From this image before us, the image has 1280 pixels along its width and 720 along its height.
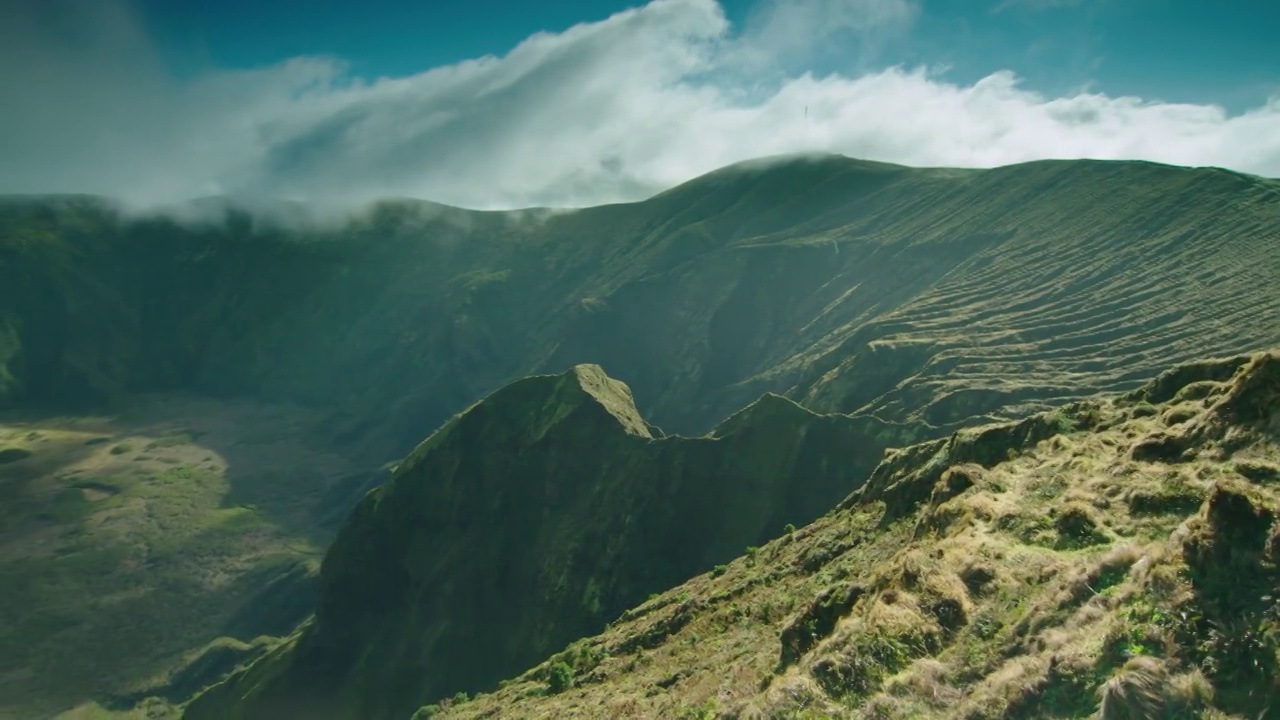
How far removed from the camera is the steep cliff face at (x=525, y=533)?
83.2m

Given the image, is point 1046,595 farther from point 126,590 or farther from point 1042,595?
point 126,590

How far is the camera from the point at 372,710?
82250 millimetres

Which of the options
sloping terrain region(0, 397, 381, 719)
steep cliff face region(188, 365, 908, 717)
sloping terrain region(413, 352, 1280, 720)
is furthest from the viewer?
sloping terrain region(0, 397, 381, 719)

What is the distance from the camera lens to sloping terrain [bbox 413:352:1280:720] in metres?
13.6

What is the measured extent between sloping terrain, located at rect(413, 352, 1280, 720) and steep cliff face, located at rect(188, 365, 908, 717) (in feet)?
158

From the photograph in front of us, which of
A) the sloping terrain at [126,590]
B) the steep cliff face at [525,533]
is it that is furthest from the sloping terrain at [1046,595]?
the sloping terrain at [126,590]

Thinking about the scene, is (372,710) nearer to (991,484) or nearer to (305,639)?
(305,639)

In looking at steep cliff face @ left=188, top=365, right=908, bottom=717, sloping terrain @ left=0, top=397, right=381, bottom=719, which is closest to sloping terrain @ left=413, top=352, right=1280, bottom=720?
steep cliff face @ left=188, top=365, right=908, bottom=717

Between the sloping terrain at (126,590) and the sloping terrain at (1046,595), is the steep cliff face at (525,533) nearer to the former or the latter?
the sloping terrain at (1046,595)

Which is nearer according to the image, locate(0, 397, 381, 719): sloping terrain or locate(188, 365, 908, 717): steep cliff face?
locate(188, 365, 908, 717): steep cliff face

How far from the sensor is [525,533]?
94250 mm

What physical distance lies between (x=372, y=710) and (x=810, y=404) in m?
93.4

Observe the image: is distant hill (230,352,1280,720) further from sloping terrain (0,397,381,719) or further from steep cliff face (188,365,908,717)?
sloping terrain (0,397,381,719)

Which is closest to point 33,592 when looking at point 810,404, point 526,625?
point 526,625
